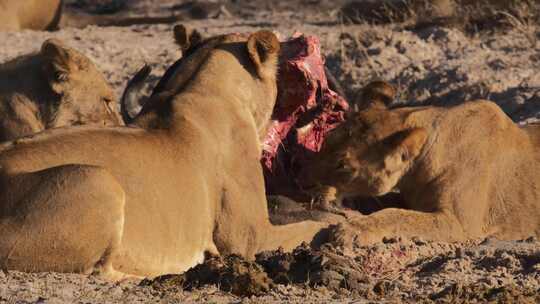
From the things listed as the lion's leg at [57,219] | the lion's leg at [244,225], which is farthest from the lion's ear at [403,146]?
the lion's leg at [57,219]

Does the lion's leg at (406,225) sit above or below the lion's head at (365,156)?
below

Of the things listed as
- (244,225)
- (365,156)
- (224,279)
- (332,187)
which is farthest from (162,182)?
(365,156)

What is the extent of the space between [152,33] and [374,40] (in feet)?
8.57

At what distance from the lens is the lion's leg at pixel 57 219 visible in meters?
5.43

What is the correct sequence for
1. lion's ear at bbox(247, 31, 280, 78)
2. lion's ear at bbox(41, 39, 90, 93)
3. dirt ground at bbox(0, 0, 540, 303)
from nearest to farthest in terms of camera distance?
dirt ground at bbox(0, 0, 540, 303) → lion's ear at bbox(247, 31, 280, 78) → lion's ear at bbox(41, 39, 90, 93)

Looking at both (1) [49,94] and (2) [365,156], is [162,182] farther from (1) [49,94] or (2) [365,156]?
(1) [49,94]

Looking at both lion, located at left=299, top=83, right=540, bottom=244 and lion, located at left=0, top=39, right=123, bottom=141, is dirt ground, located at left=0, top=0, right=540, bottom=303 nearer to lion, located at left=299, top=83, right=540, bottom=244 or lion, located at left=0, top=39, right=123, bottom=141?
lion, located at left=299, top=83, right=540, bottom=244

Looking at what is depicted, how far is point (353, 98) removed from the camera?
9672 millimetres

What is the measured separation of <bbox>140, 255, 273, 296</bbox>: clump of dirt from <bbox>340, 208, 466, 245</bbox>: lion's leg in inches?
43.8

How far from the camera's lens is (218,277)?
555cm

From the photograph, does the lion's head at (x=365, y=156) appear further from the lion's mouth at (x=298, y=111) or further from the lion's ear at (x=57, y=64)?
the lion's ear at (x=57, y=64)

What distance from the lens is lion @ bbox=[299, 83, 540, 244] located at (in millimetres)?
6980

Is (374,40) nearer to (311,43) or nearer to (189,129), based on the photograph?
(311,43)

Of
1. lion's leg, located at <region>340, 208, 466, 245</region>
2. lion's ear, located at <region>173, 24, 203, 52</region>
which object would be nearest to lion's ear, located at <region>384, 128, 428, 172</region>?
lion's leg, located at <region>340, 208, 466, 245</region>
